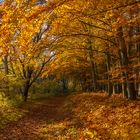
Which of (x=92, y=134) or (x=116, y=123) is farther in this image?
(x=116, y=123)

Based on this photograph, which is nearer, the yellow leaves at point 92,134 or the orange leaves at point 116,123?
the orange leaves at point 116,123

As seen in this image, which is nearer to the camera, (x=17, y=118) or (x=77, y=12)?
(x=77, y=12)

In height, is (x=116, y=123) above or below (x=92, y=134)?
above

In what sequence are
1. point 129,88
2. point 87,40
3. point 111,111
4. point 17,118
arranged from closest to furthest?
1. point 111,111
2. point 129,88
3. point 17,118
4. point 87,40

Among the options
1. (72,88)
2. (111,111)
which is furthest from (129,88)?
(72,88)

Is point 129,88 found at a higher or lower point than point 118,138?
higher

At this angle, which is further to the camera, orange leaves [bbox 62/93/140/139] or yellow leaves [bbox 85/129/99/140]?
yellow leaves [bbox 85/129/99/140]

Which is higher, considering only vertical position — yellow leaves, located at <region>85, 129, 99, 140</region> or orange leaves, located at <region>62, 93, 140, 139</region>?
orange leaves, located at <region>62, 93, 140, 139</region>

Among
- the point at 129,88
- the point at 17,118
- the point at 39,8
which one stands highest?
the point at 39,8

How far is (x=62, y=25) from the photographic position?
16109 millimetres

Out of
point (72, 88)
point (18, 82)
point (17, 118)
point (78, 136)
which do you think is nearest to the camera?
point (78, 136)

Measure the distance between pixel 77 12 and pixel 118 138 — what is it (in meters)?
6.09

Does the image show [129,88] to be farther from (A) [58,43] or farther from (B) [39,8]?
(B) [39,8]

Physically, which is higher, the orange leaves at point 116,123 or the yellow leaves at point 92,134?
the orange leaves at point 116,123
